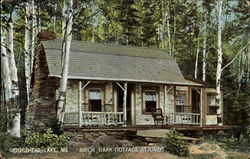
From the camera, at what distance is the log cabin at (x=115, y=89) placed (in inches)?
487

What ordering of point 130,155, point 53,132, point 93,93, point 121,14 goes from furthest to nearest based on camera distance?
point 93,93 < point 121,14 < point 53,132 < point 130,155

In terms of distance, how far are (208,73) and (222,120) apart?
7.44 feet

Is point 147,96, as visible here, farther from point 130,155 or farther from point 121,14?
point 130,155

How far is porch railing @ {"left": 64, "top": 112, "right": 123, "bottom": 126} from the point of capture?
12219mm

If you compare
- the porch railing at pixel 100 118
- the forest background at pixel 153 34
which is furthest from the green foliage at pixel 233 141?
the porch railing at pixel 100 118

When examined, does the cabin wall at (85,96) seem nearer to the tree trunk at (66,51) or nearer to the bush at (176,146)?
the tree trunk at (66,51)

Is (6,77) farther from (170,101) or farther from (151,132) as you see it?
(170,101)

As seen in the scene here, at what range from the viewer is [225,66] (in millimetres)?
12539

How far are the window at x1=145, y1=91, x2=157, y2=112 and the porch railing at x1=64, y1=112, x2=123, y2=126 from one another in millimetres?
1997

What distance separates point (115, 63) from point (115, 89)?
3.71ft

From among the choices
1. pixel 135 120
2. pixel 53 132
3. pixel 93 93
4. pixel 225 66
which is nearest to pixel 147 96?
pixel 135 120

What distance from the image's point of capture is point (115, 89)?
1380 cm

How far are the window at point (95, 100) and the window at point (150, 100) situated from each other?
2228mm

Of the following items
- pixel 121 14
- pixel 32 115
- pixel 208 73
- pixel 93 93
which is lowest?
pixel 32 115
